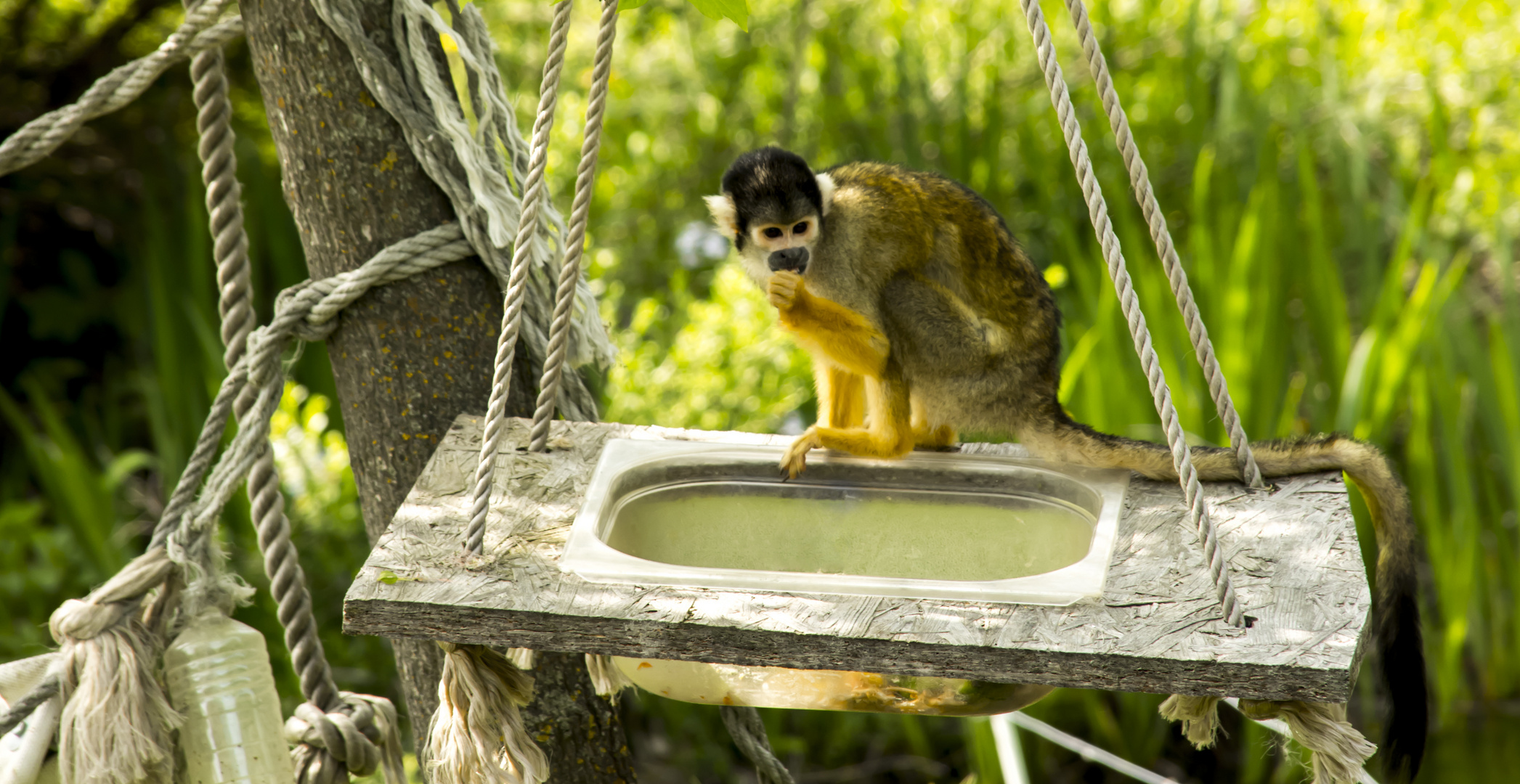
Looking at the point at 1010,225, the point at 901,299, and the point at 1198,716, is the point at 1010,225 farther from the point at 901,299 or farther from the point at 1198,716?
→ the point at 1198,716

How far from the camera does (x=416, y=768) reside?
2521mm

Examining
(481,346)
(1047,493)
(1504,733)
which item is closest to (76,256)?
(481,346)

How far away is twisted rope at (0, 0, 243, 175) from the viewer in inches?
56.9

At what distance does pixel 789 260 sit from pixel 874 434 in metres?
0.28

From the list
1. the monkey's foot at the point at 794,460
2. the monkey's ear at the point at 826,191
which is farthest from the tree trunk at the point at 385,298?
the monkey's ear at the point at 826,191

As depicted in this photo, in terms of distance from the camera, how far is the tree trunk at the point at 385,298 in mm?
1389

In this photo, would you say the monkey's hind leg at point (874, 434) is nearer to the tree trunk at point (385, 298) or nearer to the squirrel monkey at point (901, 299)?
the squirrel monkey at point (901, 299)

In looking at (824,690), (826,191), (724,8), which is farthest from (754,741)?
(724,8)

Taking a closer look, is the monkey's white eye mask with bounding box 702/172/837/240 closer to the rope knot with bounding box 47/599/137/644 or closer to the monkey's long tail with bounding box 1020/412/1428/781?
the monkey's long tail with bounding box 1020/412/1428/781

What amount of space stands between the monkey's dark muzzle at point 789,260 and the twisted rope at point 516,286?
0.53 meters

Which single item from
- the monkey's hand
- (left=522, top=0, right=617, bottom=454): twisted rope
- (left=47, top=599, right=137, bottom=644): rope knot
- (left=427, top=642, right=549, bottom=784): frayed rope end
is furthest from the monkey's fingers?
(left=47, top=599, right=137, bottom=644): rope knot

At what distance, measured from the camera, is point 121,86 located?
1.49m

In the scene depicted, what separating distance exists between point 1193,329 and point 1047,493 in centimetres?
32

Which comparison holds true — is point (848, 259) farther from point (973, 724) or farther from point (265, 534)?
point (973, 724)
